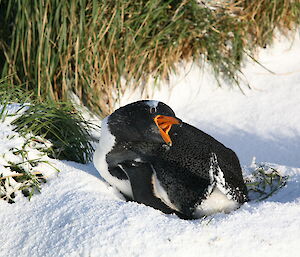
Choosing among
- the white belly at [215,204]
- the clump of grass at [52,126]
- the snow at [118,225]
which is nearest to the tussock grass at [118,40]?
the clump of grass at [52,126]

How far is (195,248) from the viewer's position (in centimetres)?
200

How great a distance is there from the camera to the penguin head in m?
2.31

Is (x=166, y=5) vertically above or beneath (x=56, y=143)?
above

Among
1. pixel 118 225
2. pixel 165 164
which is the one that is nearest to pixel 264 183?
pixel 165 164

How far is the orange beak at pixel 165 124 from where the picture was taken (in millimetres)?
2293

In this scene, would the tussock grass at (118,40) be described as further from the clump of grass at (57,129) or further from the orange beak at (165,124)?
the orange beak at (165,124)

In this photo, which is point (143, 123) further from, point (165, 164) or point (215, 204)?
point (215, 204)

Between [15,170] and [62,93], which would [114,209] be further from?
[62,93]

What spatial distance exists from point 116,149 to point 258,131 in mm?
1519

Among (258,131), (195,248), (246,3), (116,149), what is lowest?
(258,131)

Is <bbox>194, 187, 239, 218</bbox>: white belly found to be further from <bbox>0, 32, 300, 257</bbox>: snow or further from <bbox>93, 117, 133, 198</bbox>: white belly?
<bbox>93, 117, 133, 198</bbox>: white belly

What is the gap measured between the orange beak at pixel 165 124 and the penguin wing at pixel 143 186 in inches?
5.6

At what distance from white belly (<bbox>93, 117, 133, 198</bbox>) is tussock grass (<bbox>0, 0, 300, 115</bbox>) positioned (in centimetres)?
108

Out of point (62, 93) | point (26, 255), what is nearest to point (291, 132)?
point (62, 93)
